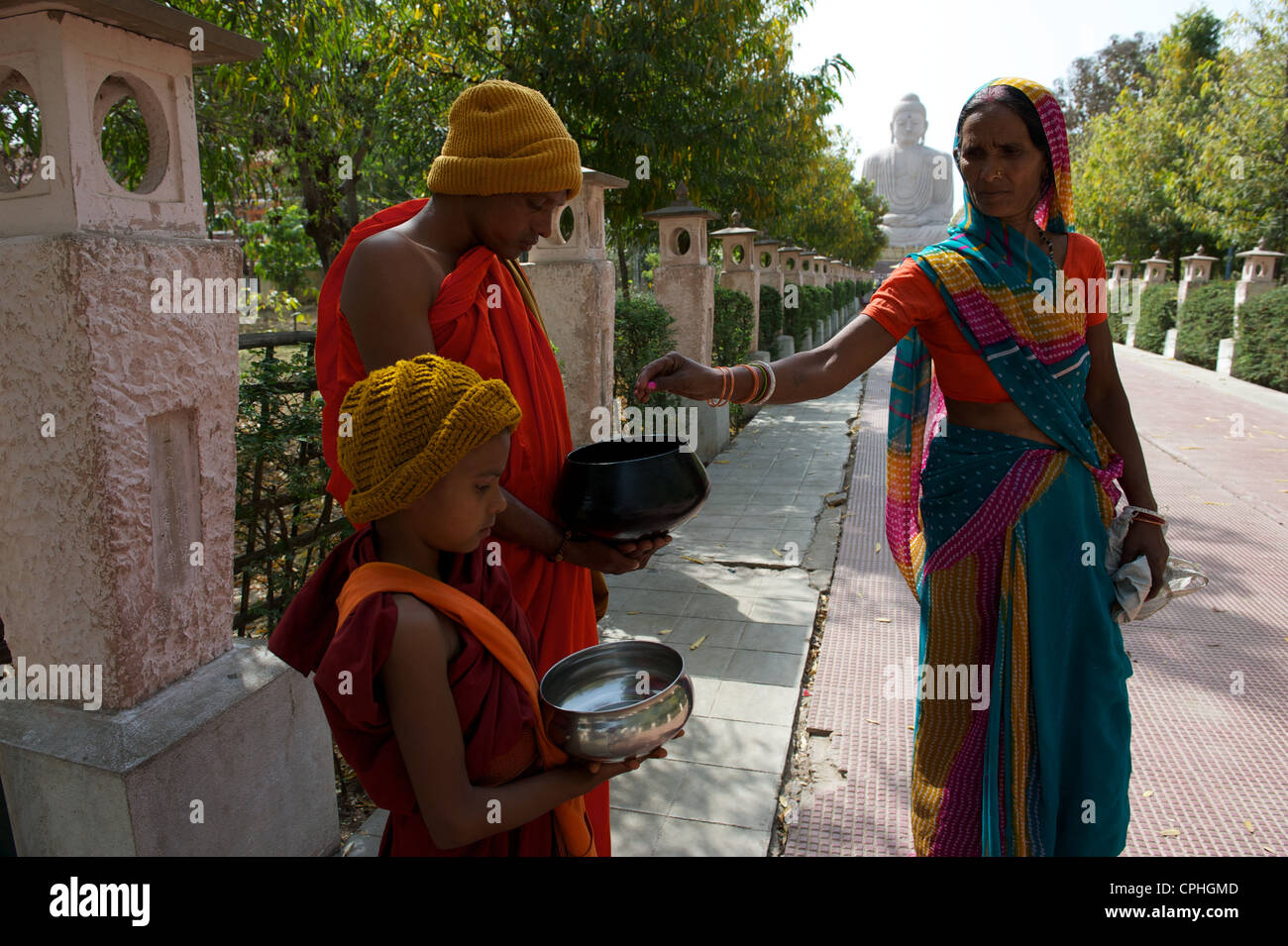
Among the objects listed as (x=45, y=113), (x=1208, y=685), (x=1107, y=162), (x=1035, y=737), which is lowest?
(x=1208, y=685)

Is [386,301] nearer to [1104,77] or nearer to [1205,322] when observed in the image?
[1205,322]

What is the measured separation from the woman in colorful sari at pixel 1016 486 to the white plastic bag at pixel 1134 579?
0.09ft

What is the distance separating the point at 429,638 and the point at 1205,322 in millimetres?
19752

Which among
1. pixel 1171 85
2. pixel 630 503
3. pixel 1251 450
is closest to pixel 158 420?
pixel 630 503

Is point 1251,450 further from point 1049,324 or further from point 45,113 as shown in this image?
point 45,113

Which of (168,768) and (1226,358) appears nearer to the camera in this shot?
(168,768)

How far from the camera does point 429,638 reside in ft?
4.43

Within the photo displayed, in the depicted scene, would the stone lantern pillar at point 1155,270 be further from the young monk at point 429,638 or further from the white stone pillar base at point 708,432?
the young monk at point 429,638

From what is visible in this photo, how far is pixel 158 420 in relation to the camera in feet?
6.77

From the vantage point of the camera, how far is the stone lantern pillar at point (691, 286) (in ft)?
28.3

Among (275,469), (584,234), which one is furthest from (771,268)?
(275,469)

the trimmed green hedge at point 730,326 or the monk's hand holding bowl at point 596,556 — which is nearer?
the monk's hand holding bowl at point 596,556

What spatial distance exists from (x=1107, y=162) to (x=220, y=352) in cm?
2826

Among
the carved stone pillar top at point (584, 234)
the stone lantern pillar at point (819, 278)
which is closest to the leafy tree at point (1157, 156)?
the stone lantern pillar at point (819, 278)
